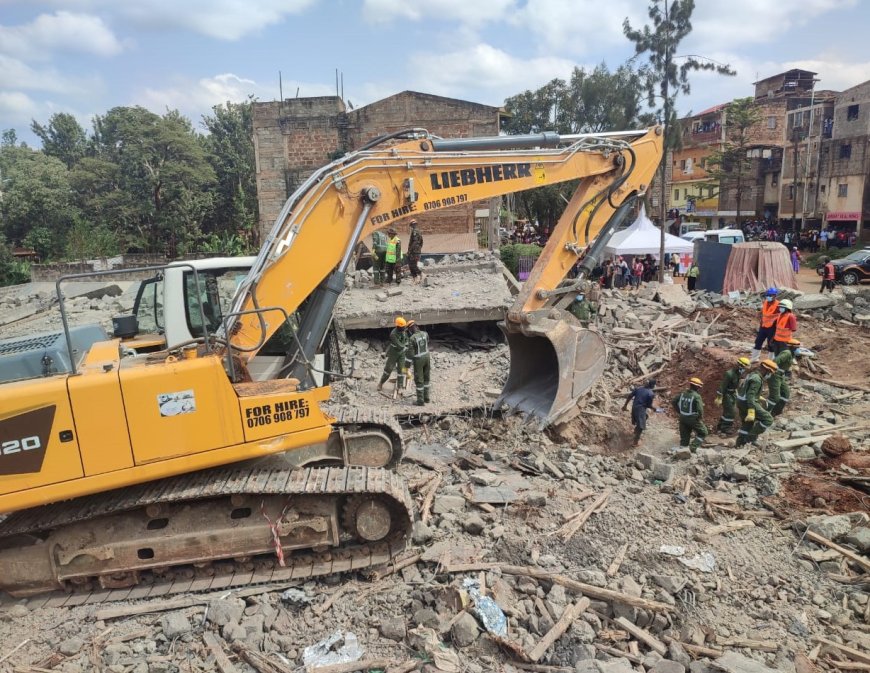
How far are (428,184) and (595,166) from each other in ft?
8.40

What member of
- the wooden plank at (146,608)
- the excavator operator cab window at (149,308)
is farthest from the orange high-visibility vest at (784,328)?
the wooden plank at (146,608)

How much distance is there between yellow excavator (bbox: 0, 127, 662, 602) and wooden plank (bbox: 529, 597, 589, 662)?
148 cm

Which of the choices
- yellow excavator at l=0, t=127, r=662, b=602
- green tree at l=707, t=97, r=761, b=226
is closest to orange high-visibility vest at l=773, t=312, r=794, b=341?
yellow excavator at l=0, t=127, r=662, b=602

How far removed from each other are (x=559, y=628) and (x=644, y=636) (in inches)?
24.3

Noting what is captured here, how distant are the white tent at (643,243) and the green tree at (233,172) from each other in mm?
20205

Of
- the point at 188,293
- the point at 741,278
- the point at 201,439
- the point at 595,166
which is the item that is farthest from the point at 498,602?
the point at 741,278

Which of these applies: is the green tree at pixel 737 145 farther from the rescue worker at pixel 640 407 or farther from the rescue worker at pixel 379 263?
the rescue worker at pixel 640 407

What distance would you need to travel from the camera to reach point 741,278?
18.3 m

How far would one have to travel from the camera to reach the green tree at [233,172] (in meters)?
35.6

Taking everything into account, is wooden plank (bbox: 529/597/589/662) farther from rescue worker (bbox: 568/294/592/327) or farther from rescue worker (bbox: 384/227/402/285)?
rescue worker (bbox: 384/227/402/285)

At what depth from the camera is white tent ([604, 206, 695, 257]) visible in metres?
23.1

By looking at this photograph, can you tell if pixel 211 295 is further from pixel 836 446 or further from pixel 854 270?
pixel 854 270

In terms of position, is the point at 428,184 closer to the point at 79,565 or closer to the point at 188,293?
the point at 188,293

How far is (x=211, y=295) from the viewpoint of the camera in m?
5.74
